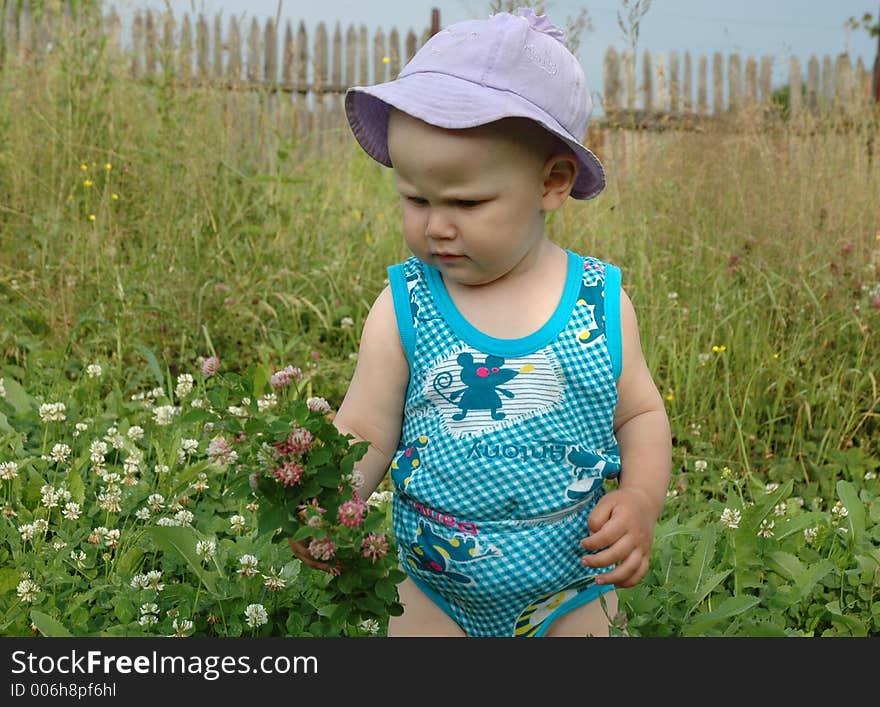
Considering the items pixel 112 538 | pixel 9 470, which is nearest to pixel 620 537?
pixel 112 538

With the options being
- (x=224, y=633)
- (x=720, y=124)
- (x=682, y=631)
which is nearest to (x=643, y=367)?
(x=682, y=631)

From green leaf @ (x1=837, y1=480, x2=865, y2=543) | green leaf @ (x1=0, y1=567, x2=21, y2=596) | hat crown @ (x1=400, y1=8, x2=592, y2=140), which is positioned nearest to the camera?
hat crown @ (x1=400, y1=8, x2=592, y2=140)

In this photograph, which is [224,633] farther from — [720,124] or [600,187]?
[720,124]

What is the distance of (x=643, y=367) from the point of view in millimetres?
2088

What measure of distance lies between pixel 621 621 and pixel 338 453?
821 mm

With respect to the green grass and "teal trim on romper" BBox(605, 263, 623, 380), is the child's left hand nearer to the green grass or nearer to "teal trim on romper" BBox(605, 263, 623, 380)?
"teal trim on romper" BBox(605, 263, 623, 380)

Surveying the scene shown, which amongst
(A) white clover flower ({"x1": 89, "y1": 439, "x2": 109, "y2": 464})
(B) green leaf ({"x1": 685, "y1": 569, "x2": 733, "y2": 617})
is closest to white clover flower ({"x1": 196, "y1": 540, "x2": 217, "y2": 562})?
(A) white clover flower ({"x1": 89, "y1": 439, "x2": 109, "y2": 464})

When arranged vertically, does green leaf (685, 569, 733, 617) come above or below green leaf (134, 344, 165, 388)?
below

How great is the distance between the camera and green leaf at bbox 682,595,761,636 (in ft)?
7.82

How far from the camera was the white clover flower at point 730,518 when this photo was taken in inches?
112

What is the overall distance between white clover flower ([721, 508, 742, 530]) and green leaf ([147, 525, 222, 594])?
141cm

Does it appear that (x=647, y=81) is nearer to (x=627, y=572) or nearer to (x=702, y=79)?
(x=702, y=79)

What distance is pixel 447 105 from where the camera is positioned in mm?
1791

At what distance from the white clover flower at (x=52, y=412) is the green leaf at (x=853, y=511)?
2.34 m
